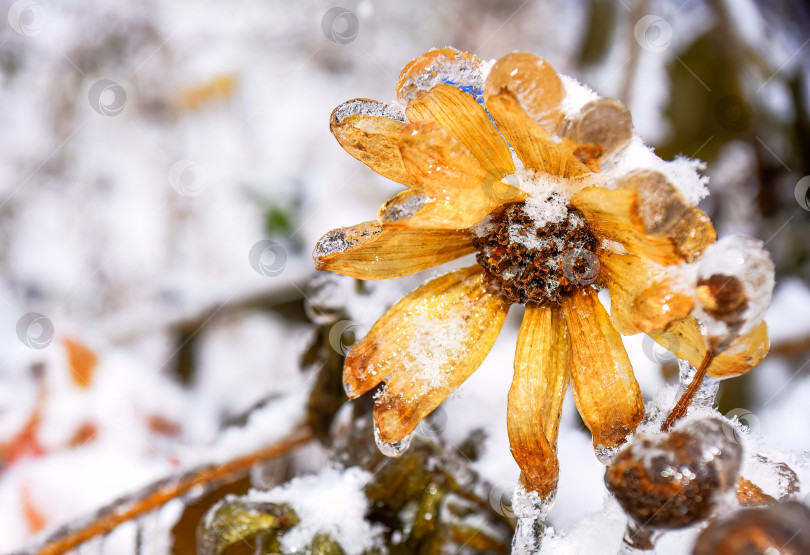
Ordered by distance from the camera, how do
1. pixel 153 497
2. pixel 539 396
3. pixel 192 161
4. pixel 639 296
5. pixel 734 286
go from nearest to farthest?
pixel 734 286, pixel 639 296, pixel 539 396, pixel 153 497, pixel 192 161

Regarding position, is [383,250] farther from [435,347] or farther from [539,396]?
[539,396]

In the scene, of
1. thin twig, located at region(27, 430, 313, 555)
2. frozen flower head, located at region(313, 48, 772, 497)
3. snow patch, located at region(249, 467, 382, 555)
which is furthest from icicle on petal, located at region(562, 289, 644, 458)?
thin twig, located at region(27, 430, 313, 555)

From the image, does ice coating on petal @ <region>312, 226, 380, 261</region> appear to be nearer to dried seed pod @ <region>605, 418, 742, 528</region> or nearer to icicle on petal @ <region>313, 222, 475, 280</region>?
icicle on petal @ <region>313, 222, 475, 280</region>

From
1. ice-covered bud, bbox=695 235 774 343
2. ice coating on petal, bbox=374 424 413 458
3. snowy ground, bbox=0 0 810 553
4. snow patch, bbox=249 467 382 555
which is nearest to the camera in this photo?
ice-covered bud, bbox=695 235 774 343

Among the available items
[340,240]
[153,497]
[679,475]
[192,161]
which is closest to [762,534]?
[679,475]

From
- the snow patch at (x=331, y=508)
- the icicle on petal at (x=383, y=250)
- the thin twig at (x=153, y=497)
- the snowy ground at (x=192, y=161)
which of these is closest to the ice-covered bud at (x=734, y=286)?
the icicle on petal at (x=383, y=250)

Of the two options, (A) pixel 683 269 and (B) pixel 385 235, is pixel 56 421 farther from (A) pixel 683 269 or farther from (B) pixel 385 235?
(A) pixel 683 269
